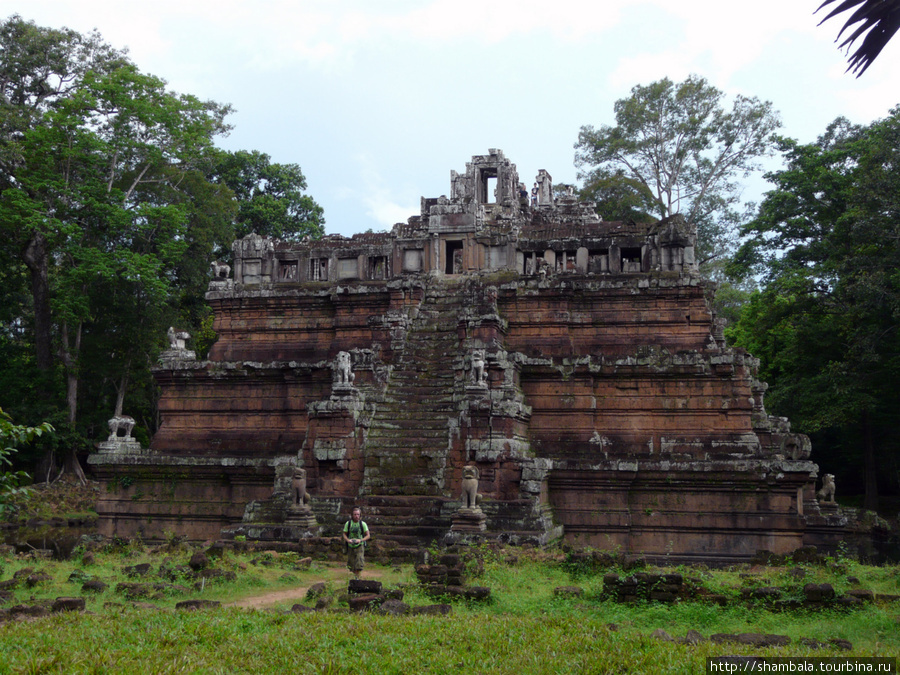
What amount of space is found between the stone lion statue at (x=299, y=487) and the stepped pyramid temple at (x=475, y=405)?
0.04 metres

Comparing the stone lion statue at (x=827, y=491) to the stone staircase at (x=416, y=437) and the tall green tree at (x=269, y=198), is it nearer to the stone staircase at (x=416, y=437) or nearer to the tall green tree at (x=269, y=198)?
the stone staircase at (x=416, y=437)

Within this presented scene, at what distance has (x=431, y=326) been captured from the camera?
844 inches

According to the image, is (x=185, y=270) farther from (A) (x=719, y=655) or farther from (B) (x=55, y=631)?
(A) (x=719, y=655)

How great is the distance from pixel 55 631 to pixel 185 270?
31231 millimetres

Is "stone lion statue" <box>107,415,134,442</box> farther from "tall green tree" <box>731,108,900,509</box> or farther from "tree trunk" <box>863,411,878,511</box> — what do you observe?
"tree trunk" <box>863,411,878,511</box>

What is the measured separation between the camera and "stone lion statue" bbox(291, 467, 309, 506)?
16.5 m

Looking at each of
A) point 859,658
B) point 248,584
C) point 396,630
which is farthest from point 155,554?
point 859,658

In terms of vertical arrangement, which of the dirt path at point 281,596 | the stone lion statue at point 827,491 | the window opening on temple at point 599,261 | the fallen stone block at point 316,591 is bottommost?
the dirt path at point 281,596

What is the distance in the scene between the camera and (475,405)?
17.2 metres

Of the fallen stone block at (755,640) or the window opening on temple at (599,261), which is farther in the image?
the window opening on temple at (599,261)

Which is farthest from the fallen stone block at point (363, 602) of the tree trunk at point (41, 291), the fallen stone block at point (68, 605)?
the tree trunk at point (41, 291)

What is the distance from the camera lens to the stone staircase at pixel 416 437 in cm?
1625

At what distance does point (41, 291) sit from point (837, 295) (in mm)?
31723

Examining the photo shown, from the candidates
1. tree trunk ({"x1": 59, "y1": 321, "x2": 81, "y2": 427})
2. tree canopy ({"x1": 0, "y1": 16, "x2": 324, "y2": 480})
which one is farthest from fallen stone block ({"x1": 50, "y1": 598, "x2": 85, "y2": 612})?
tree trunk ({"x1": 59, "y1": 321, "x2": 81, "y2": 427})
